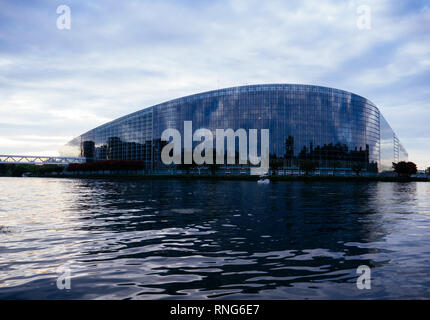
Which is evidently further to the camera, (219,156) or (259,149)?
(259,149)

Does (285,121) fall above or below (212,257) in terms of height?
above

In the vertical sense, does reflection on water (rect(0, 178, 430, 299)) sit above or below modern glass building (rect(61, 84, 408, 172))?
below

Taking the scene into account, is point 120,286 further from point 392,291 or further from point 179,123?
point 179,123

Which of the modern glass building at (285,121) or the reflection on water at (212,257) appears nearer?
the reflection on water at (212,257)

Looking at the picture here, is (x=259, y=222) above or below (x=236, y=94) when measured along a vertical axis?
below

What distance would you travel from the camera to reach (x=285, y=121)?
6216 inches

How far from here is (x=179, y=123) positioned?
568 ft

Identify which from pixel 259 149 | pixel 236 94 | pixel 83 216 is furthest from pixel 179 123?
pixel 83 216

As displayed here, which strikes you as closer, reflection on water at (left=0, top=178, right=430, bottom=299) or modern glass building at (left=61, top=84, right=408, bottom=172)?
reflection on water at (left=0, top=178, right=430, bottom=299)

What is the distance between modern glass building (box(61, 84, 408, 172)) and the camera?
158 metres

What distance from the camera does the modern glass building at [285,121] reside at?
158m

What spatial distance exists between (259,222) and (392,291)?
38.6 feet

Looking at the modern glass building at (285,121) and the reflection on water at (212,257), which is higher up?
the modern glass building at (285,121)

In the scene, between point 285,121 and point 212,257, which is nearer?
point 212,257
